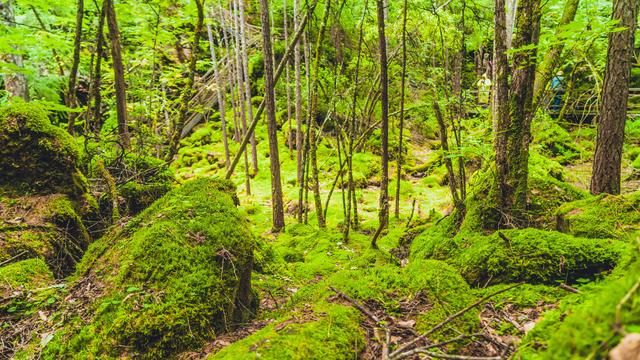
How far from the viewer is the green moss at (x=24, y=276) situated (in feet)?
9.30

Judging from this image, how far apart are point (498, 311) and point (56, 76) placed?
1203 cm

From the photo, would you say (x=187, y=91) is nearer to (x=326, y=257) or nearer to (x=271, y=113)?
(x=271, y=113)

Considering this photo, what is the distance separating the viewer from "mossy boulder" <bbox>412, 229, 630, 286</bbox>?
259 cm

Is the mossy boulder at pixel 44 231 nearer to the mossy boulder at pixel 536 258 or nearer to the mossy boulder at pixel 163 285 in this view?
the mossy boulder at pixel 163 285

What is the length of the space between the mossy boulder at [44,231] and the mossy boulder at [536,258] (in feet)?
13.9

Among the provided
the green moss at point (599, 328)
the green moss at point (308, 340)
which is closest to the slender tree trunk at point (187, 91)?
the green moss at point (308, 340)

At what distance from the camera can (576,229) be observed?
3533mm

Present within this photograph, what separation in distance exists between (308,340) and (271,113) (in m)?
6.73

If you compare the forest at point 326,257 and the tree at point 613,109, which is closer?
the forest at point 326,257

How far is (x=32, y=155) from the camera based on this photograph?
4055 mm

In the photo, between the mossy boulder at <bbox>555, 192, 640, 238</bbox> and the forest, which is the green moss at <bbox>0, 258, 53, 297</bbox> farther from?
the mossy boulder at <bbox>555, 192, 640, 238</bbox>

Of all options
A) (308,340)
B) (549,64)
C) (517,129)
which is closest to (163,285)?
(308,340)

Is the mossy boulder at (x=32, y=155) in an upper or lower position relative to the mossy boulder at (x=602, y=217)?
upper

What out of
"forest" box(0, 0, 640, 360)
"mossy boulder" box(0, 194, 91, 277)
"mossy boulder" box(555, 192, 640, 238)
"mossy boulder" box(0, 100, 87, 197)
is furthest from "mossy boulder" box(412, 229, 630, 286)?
"mossy boulder" box(0, 100, 87, 197)
